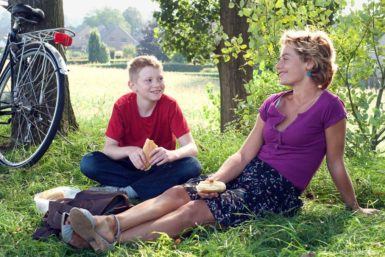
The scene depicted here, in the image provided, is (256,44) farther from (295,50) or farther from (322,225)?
(322,225)

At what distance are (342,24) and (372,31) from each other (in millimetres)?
236

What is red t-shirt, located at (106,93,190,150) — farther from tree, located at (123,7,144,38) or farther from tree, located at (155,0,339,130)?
tree, located at (123,7,144,38)

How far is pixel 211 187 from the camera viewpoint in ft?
10.2

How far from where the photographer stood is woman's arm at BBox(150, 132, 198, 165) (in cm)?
356

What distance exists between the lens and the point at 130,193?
3846mm

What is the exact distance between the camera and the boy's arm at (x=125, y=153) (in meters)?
3.54

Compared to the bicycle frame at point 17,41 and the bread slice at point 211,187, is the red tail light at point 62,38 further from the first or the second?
the bread slice at point 211,187

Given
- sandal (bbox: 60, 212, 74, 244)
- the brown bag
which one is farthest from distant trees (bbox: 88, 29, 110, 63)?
sandal (bbox: 60, 212, 74, 244)

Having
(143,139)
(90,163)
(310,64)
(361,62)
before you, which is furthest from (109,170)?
(361,62)

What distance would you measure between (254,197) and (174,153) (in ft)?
2.23

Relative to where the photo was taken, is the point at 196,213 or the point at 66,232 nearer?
the point at 66,232

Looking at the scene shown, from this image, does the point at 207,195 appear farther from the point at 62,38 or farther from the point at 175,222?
the point at 62,38

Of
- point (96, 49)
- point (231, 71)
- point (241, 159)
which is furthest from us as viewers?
point (96, 49)

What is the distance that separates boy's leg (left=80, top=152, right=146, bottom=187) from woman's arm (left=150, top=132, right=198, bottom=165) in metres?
0.32
